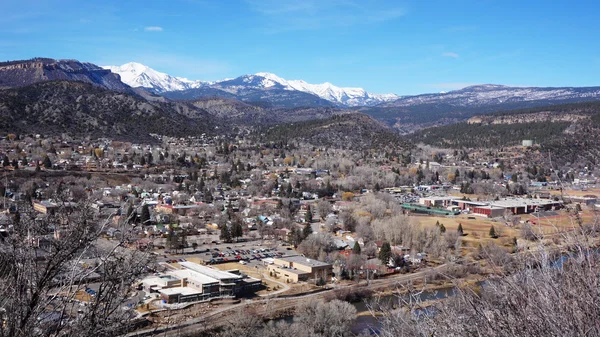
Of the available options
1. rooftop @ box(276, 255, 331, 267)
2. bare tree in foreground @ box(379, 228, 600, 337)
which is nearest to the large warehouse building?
rooftop @ box(276, 255, 331, 267)

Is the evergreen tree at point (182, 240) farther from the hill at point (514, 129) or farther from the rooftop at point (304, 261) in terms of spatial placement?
the hill at point (514, 129)

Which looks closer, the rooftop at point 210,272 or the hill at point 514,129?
the rooftop at point 210,272

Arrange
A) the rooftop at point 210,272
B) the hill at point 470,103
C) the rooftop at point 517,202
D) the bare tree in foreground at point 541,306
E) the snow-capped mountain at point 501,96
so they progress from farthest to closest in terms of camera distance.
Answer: the snow-capped mountain at point 501,96 → the hill at point 470,103 → the rooftop at point 517,202 → the rooftop at point 210,272 → the bare tree in foreground at point 541,306

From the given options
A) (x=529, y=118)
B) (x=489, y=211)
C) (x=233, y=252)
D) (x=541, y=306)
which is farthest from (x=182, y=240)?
(x=529, y=118)

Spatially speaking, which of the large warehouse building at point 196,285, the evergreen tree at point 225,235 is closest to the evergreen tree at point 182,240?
the evergreen tree at point 225,235

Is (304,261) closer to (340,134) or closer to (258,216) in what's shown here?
(258,216)

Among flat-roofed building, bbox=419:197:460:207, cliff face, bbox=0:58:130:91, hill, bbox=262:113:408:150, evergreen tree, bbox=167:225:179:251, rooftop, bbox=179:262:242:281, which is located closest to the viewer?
rooftop, bbox=179:262:242:281

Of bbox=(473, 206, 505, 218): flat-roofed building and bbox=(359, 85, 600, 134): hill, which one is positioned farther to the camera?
bbox=(359, 85, 600, 134): hill

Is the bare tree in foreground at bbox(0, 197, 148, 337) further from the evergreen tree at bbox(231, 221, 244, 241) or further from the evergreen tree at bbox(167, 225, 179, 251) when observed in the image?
the evergreen tree at bbox(231, 221, 244, 241)

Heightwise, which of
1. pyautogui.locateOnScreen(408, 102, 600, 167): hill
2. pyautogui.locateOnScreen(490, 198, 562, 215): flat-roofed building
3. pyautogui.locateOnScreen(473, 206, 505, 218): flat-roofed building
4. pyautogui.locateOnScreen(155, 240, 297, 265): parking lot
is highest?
pyautogui.locateOnScreen(408, 102, 600, 167): hill

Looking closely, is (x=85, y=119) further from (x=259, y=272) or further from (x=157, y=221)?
Result: (x=259, y=272)
